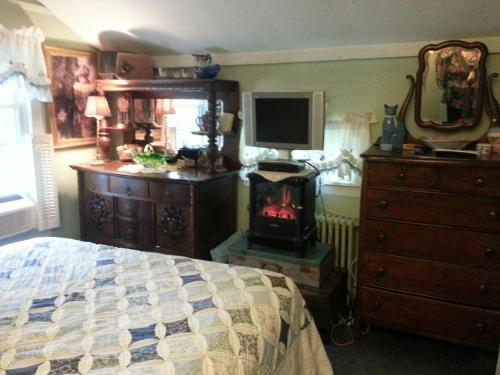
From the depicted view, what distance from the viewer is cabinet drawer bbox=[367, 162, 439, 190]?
233 cm

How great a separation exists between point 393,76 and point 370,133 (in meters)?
0.39

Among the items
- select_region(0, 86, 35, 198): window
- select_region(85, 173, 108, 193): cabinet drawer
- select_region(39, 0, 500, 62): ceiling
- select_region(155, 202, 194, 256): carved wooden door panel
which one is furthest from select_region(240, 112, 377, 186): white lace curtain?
select_region(0, 86, 35, 198): window

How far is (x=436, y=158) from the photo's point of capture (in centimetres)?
228

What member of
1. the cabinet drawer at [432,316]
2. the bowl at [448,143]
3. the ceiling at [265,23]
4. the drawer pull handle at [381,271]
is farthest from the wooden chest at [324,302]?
the ceiling at [265,23]

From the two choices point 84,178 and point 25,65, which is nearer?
point 25,65

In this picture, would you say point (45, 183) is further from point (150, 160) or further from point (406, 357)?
point (406, 357)

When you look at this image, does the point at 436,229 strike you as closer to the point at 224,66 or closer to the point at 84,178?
the point at 224,66

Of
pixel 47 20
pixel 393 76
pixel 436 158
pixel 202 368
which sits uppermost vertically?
pixel 47 20

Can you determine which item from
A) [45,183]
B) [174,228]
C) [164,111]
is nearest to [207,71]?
[164,111]

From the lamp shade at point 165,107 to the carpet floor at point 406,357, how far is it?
7.19ft

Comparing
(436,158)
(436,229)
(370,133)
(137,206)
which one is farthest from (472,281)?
(137,206)

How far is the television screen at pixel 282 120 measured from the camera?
9.12 ft

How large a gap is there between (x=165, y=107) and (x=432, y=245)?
2.31 meters

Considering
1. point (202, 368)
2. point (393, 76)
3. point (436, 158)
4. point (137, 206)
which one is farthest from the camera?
point (137, 206)
